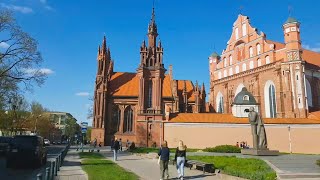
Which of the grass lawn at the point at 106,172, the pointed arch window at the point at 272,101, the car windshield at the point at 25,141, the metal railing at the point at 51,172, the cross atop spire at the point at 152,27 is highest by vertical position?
the cross atop spire at the point at 152,27

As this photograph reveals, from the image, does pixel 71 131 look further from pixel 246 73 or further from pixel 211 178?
pixel 211 178

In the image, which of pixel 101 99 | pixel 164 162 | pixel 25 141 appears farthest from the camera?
pixel 101 99

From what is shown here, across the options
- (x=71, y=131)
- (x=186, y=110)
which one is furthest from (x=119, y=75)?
(x=71, y=131)

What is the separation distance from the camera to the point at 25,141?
20156 mm

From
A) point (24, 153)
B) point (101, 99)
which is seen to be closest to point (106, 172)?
point (24, 153)

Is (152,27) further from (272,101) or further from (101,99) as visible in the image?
(272,101)

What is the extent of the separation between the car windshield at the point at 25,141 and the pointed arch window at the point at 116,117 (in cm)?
3724

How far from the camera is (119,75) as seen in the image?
2562 inches

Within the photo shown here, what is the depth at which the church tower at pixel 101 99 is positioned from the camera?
184 feet

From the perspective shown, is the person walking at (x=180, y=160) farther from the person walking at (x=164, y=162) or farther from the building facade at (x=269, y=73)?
the building facade at (x=269, y=73)

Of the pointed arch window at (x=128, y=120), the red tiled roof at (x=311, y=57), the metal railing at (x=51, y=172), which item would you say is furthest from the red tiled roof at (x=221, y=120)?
the metal railing at (x=51, y=172)

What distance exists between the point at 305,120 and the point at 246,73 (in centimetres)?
1644

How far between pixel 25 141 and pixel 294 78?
43.4m

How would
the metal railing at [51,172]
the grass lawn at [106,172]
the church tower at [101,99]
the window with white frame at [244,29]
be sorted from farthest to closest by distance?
the window with white frame at [244,29]
the church tower at [101,99]
the grass lawn at [106,172]
the metal railing at [51,172]
